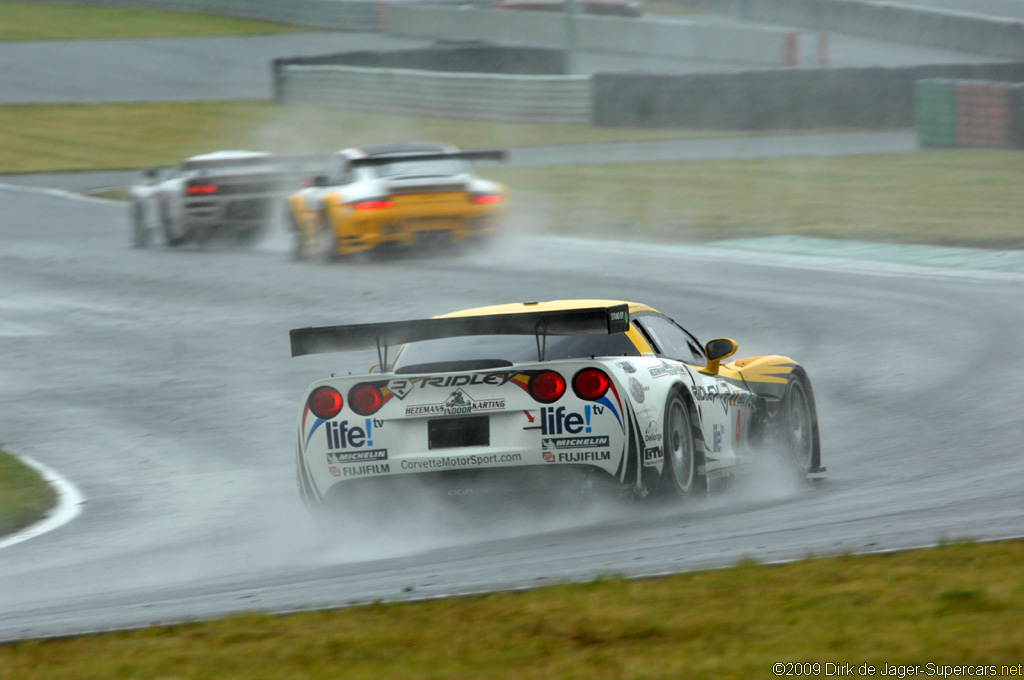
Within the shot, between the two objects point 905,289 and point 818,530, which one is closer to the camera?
point 818,530

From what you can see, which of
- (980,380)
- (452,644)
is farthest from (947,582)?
(980,380)

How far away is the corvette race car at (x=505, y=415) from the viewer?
6980 mm

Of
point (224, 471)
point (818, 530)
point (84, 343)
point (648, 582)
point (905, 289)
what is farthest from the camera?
point (905, 289)

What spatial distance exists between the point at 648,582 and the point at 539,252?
14.9m

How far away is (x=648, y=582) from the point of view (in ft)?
18.3

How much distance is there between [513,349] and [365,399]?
80 centimetres

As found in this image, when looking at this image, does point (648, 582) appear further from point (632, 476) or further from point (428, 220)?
point (428, 220)

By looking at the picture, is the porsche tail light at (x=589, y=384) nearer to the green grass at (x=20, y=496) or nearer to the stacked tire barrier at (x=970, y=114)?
the green grass at (x=20, y=496)

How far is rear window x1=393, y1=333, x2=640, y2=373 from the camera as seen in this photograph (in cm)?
746

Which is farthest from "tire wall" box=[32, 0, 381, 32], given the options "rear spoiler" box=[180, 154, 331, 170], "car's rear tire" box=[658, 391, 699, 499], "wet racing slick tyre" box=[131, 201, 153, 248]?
"car's rear tire" box=[658, 391, 699, 499]

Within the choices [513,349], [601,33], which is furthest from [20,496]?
[601,33]

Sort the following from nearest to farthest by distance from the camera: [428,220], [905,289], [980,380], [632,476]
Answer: [632,476]
[980,380]
[905,289]
[428,220]

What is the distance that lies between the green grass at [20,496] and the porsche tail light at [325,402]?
2488mm

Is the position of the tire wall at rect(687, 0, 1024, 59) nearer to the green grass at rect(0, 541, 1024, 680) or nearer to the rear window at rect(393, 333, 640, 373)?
the rear window at rect(393, 333, 640, 373)
